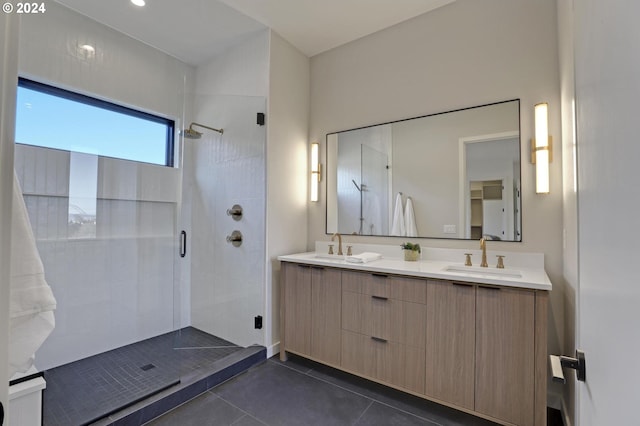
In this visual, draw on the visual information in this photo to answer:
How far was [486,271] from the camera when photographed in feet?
6.43

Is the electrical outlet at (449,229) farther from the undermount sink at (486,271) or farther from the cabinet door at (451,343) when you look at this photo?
the cabinet door at (451,343)

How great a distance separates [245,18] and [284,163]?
1331 mm

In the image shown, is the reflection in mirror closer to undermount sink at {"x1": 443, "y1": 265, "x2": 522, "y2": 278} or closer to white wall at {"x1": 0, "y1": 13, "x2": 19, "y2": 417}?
undermount sink at {"x1": 443, "y1": 265, "x2": 522, "y2": 278}

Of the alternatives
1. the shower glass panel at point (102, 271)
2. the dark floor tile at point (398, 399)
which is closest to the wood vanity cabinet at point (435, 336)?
the dark floor tile at point (398, 399)

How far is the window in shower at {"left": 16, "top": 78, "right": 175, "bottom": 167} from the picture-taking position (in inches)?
87.0

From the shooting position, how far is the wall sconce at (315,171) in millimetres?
3033

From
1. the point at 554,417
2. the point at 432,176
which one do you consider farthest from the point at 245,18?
the point at 554,417

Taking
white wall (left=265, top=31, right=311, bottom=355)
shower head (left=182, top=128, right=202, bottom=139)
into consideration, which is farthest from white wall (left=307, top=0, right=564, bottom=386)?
shower head (left=182, top=128, right=202, bottom=139)

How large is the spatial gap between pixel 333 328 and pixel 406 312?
2.10 ft

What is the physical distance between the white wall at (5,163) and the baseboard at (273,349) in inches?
92.1

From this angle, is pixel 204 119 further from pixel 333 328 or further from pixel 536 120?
pixel 536 120

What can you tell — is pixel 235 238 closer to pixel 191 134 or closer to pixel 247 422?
pixel 191 134

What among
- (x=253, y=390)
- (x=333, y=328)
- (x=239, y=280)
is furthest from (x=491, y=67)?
(x=253, y=390)

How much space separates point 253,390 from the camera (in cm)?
212
